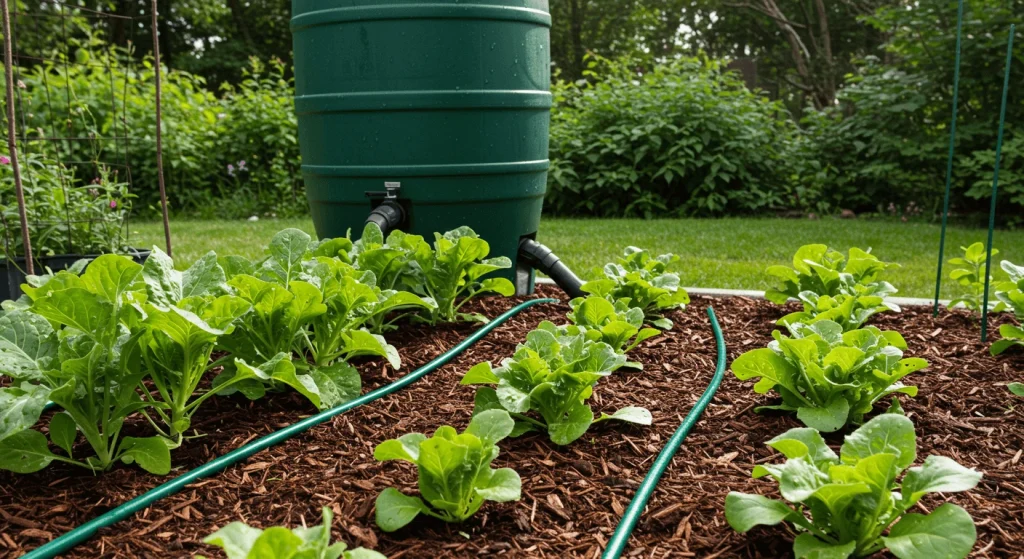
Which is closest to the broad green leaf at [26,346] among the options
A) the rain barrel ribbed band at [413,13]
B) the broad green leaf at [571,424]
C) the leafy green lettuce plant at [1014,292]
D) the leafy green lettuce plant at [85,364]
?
the leafy green lettuce plant at [85,364]

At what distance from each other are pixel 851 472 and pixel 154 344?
1.22 metres

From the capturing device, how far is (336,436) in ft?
5.49

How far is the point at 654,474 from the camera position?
1.46 m

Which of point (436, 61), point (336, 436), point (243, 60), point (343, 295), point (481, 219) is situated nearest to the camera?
point (336, 436)

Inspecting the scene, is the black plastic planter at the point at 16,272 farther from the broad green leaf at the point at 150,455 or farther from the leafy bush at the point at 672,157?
the leafy bush at the point at 672,157

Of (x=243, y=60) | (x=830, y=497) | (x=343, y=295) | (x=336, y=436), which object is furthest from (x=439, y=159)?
(x=243, y=60)

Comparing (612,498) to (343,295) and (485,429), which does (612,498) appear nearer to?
(485,429)

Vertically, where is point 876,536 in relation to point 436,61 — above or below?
below

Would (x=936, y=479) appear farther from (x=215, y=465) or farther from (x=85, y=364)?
(x=85, y=364)

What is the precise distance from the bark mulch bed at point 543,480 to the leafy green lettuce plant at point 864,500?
0.07m

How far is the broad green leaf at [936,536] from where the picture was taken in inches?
44.1

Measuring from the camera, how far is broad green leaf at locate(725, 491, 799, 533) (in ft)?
3.96

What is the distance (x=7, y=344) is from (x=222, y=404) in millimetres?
477

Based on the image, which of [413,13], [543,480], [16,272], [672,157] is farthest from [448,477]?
[672,157]
